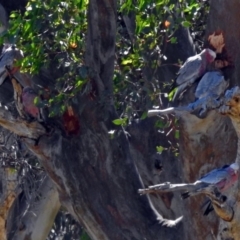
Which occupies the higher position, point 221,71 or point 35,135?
point 221,71

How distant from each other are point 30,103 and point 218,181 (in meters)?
2.08

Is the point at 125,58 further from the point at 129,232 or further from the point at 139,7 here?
the point at 129,232

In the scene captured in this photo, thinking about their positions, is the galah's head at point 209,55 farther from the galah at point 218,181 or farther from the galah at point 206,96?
the galah at point 218,181

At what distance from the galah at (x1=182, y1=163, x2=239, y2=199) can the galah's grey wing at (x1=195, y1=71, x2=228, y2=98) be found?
52cm

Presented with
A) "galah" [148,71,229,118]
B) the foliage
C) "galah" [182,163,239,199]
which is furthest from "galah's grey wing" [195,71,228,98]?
the foliage

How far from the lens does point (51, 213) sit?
846 centimetres

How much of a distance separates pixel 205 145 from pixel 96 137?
43.2 inches

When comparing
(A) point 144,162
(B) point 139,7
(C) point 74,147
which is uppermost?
(B) point 139,7

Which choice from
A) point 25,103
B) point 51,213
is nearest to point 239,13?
point 25,103

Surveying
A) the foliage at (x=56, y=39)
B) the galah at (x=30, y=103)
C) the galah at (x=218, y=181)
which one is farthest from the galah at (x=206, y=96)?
the galah at (x=30, y=103)

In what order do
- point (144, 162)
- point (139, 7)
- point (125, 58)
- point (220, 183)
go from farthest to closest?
point (144, 162) → point (125, 58) → point (139, 7) → point (220, 183)

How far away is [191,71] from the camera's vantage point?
17.1 ft

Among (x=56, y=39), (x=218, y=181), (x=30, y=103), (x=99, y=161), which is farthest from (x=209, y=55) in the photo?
(x=30, y=103)

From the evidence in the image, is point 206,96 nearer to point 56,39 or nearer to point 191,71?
point 191,71
